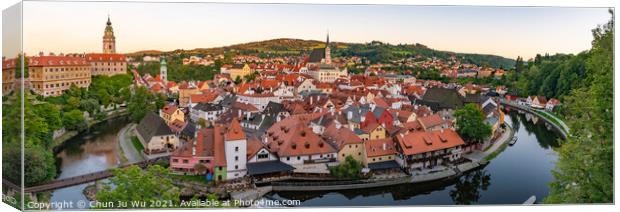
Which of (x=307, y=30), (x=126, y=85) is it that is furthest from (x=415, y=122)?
(x=126, y=85)

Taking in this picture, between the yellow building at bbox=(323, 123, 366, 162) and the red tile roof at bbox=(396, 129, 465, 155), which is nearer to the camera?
the yellow building at bbox=(323, 123, 366, 162)

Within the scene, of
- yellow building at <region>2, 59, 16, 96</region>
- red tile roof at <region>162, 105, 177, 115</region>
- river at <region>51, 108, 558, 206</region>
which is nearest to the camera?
yellow building at <region>2, 59, 16, 96</region>

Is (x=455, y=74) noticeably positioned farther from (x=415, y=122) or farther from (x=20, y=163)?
(x=20, y=163)

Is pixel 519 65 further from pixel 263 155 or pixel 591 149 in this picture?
pixel 263 155

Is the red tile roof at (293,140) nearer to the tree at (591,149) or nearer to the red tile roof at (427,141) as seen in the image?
the red tile roof at (427,141)

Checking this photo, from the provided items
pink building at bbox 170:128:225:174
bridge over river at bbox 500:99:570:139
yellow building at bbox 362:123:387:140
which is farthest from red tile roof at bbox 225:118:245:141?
bridge over river at bbox 500:99:570:139

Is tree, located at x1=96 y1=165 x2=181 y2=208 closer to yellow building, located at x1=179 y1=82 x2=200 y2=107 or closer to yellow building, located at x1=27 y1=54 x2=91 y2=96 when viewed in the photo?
yellow building, located at x1=27 y1=54 x2=91 y2=96

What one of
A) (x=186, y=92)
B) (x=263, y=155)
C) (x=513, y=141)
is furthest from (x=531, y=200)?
(x=186, y=92)
